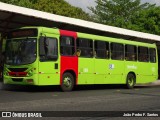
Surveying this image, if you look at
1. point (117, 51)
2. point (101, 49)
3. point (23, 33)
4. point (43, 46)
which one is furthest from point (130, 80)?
point (23, 33)

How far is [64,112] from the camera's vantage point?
1127cm

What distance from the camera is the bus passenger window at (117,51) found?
891 inches

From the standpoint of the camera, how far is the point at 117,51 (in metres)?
23.0

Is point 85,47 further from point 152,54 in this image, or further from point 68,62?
point 152,54

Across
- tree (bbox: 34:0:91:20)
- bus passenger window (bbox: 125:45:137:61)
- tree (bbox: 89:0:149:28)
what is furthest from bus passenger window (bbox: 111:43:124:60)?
tree (bbox: 89:0:149:28)

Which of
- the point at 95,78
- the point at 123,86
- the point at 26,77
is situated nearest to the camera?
the point at 26,77

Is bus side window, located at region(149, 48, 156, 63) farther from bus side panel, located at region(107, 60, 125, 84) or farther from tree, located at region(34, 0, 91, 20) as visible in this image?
tree, located at region(34, 0, 91, 20)

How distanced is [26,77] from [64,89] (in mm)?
2207

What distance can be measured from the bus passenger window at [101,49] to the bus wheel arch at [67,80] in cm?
229

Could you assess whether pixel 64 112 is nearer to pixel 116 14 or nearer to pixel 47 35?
pixel 47 35

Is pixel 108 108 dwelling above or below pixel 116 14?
below

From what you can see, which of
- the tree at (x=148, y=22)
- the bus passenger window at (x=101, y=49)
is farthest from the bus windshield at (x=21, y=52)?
the tree at (x=148, y=22)

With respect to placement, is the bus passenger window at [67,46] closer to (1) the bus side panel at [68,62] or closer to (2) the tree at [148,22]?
(1) the bus side panel at [68,62]

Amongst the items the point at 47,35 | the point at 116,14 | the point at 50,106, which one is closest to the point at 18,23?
the point at 47,35
